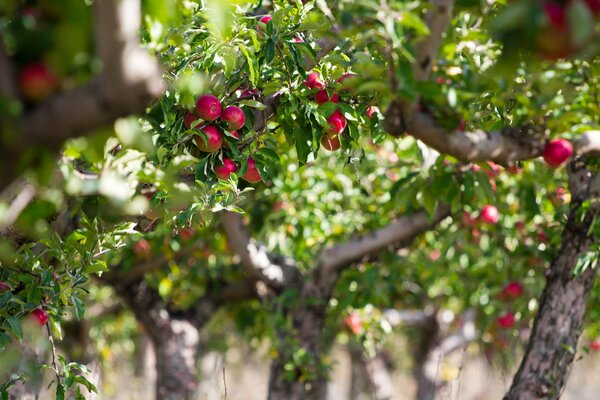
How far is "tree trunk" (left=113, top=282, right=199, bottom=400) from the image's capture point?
6484 mm

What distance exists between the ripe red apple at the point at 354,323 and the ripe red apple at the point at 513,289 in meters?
1.18

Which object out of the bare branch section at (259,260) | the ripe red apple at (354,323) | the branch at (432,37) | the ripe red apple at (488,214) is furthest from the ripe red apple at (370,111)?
the ripe red apple at (354,323)

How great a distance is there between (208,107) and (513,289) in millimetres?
3814

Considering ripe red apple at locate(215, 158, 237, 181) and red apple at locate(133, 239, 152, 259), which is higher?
ripe red apple at locate(215, 158, 237, 181)

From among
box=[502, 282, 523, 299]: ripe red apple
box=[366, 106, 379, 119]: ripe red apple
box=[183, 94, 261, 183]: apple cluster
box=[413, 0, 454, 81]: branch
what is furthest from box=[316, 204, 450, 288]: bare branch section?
box=[413, 0, 454, 81]: branch

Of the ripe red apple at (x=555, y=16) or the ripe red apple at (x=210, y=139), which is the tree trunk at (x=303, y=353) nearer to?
the ripe red apple at (x=210, y=139)

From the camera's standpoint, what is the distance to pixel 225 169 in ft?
8.71

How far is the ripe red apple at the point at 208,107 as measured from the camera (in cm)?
249

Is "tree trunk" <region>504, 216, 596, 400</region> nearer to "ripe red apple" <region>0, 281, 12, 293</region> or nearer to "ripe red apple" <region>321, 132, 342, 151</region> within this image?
"ripe red apple" <region>321, 132, 342, 151</region>

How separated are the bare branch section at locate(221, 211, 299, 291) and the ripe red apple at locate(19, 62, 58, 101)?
11.9 feet

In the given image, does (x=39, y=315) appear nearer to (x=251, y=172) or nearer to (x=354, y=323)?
(x=251, y=172)

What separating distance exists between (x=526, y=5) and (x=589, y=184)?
2.30m

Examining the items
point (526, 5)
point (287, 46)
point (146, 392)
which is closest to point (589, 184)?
point (287, 46)

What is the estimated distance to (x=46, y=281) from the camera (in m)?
2.70
